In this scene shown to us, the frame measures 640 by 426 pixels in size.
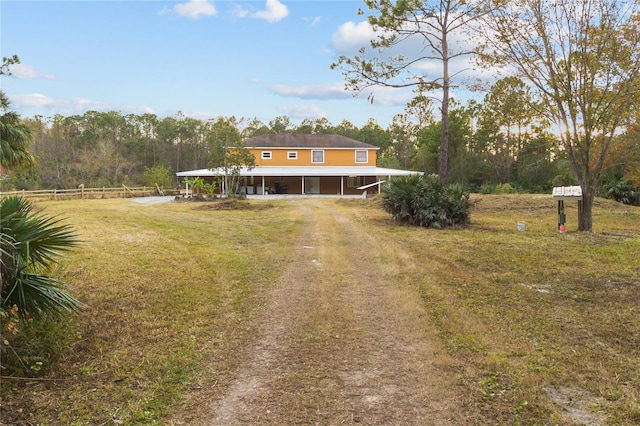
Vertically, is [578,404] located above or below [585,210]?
below

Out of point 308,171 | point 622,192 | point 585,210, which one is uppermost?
point 308,171

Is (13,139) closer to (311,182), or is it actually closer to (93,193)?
(93,193)

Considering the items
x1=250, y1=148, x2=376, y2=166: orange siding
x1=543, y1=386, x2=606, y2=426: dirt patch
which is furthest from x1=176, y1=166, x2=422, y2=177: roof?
x1=543, y1=386, x2=606, y2=426: dirt patch

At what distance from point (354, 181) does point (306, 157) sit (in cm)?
452

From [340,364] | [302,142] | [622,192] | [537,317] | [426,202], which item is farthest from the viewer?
[302,142]

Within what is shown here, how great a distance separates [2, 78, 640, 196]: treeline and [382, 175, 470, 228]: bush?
275cm

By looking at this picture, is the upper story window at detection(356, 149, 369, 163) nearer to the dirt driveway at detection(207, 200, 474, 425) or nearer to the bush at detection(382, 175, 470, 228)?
the bush at detection(382, 175, 470, 228)

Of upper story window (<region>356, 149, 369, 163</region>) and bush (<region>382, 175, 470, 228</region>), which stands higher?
upper story window (<region>356, 149, 369, 163</region>)

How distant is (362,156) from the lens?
38688mm

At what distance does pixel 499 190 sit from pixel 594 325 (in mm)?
29070

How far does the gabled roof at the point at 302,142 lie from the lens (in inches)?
1497

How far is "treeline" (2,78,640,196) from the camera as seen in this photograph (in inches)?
772

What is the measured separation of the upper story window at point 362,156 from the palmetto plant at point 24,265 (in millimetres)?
34530

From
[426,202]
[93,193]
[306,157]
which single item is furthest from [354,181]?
[426,202]
